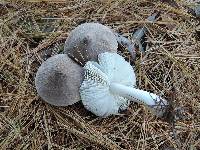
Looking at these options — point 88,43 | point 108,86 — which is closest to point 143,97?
point 108,86

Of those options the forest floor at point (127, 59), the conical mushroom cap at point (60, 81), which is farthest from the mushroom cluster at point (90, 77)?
the forest floor at point (127, 59)

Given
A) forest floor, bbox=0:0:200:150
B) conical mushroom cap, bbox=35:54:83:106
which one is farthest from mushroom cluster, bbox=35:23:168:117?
forest floor, bbox=0:0:200:150

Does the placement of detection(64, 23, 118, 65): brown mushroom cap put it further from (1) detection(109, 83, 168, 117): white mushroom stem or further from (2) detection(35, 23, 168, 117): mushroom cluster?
(1) detection(109, 83, 168, 117): white mushroom stem

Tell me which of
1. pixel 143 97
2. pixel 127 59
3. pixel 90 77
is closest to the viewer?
pixel 143 97

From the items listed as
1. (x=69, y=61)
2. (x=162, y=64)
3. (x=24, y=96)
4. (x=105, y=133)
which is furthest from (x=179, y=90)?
(x=24, y=96)

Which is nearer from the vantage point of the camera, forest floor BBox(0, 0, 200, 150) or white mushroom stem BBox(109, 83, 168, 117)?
white mushroom stem BBox(109, 83, 168, 117)

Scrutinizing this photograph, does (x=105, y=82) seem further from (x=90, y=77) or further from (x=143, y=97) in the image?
(x=143, y=97)

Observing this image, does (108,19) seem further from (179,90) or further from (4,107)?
(4,107)
